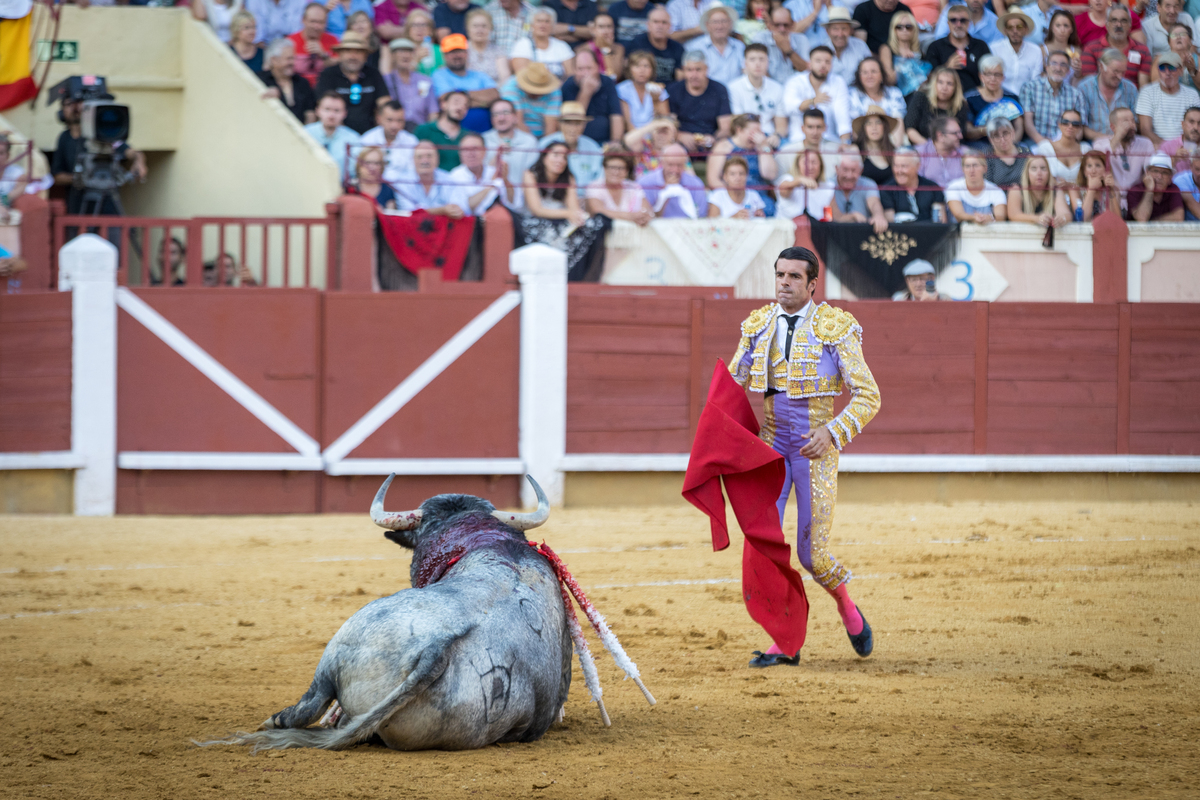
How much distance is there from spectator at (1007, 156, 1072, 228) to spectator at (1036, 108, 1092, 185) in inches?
6.4

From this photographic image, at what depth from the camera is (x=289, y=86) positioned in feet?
31.9

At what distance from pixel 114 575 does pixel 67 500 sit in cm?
238

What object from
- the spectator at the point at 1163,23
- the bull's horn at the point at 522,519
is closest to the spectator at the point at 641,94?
the spectator at the point at 1163,23

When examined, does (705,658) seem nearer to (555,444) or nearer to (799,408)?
(799,408)

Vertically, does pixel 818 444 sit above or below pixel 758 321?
below

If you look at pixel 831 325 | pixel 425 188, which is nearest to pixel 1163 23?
pixel 425 188

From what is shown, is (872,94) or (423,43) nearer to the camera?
(423,43)

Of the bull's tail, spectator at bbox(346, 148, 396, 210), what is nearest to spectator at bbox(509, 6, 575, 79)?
spectator at bbox(346, 148, 396, 210)

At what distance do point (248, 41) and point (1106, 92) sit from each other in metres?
6.55

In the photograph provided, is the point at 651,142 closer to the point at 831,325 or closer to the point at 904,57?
the point at 904,57

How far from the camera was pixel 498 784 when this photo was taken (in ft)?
9.28

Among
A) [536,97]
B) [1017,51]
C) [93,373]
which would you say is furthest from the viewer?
[1017,51]

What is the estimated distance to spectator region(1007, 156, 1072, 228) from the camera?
378 inches

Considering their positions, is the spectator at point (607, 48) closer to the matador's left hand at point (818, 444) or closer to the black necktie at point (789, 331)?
the black necktie at point (789, 331)
